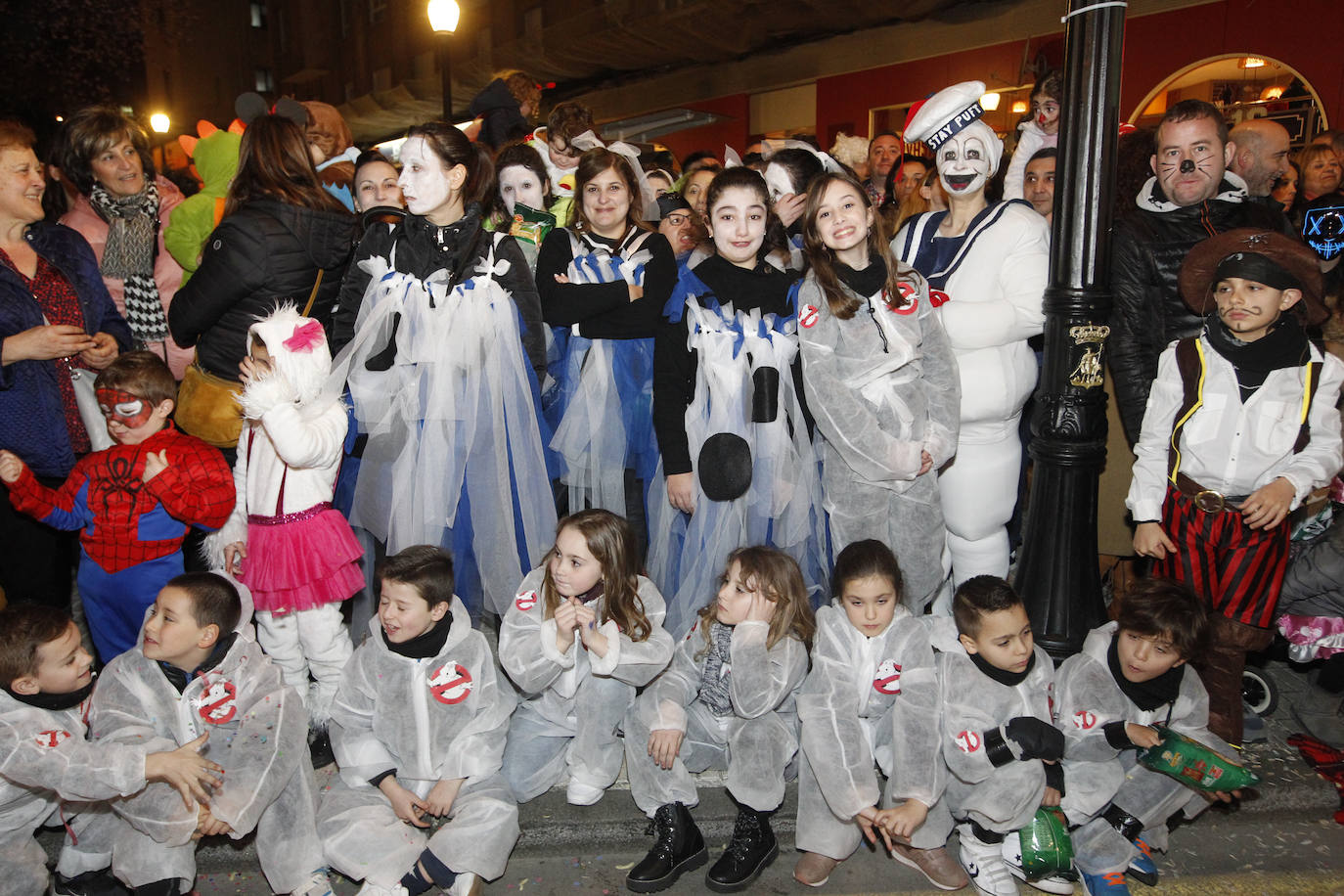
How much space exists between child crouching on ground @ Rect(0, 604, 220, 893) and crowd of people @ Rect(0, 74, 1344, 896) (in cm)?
1

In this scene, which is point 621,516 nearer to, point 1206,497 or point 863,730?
point 863,730

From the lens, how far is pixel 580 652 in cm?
347

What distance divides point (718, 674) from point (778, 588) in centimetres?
41

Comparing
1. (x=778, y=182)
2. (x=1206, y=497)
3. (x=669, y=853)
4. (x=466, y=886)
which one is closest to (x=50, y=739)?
(x=466, y=886)

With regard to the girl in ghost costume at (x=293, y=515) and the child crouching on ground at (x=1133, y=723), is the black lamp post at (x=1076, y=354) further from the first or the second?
the girl in ghost costume at (x=293, y=515)

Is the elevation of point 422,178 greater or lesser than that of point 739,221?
greater

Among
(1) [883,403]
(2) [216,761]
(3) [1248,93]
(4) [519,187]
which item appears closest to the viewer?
(2) [216,761]

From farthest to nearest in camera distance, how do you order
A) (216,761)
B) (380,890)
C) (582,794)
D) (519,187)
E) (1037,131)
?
1. (1037,131)
2. (519,187)
3. (582,794)
4. (216,761)
5. (380,890)

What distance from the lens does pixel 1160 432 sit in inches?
139

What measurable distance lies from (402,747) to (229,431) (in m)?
1.49

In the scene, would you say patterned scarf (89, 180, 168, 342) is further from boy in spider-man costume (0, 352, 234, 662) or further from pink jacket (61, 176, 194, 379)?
boy in spider-man costume (0, 352, 234, 662)

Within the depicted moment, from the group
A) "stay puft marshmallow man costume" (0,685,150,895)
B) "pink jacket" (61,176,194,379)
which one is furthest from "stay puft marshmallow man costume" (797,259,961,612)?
"pink jacket" (61,176,194,379)

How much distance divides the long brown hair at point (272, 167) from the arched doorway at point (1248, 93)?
7.39 metres

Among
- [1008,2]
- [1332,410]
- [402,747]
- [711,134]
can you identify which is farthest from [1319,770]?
[711,134]
